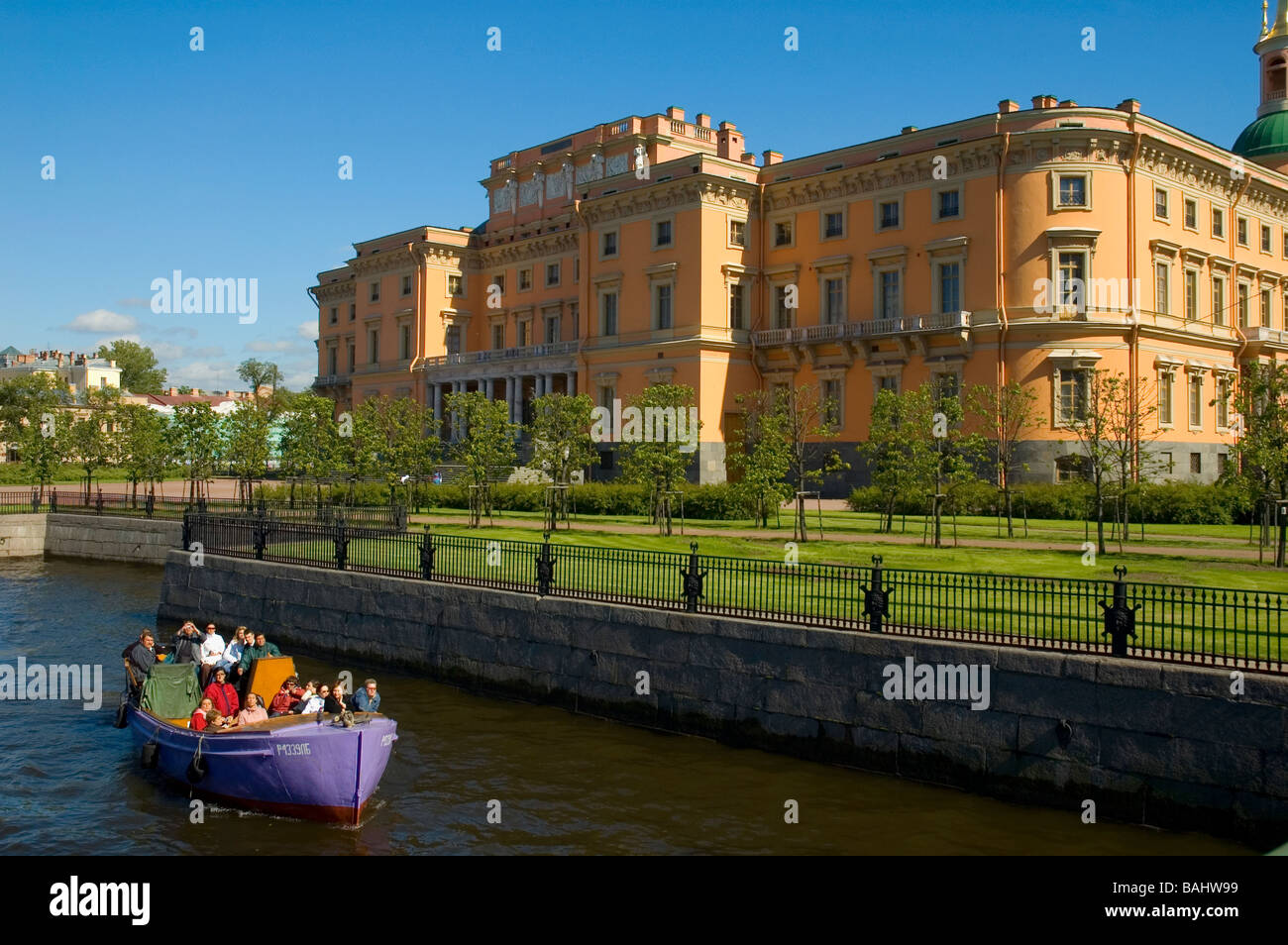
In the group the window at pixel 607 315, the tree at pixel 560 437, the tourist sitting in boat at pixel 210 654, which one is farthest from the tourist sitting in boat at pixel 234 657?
the window at pixel 607 315

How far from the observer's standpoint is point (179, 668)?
687 inches

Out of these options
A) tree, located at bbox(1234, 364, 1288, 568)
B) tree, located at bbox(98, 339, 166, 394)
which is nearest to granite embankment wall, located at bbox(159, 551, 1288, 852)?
tree, located at bbox(1234, 364, 1288, 568)

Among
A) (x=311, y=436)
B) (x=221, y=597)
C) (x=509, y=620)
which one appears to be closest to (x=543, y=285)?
(x=311, y=436)

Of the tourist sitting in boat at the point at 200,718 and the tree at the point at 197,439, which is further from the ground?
the tree at the point at 197,439

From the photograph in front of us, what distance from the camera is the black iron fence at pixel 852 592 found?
13.5 m

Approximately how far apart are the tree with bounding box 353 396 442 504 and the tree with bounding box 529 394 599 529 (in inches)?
276

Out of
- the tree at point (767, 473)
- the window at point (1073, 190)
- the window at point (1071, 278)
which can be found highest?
the window at point (1073, 190)

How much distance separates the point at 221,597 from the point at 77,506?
22877 millimetres

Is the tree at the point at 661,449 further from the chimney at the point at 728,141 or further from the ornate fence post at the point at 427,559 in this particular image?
the chimney at the point at 728,141

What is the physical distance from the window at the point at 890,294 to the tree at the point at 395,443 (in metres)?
21.0

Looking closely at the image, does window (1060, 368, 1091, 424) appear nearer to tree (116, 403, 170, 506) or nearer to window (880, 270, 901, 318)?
window (880, 270, 901, 318)

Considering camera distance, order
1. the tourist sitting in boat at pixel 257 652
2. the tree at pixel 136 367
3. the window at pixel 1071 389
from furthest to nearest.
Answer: the tree at pixel 136 367, the window at pixel 1071 389, the tourist sitting in boat at pixel 257 652

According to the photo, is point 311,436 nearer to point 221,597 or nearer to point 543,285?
point 221,597

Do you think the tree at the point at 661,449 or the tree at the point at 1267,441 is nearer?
the tree at the point at 1267,441
